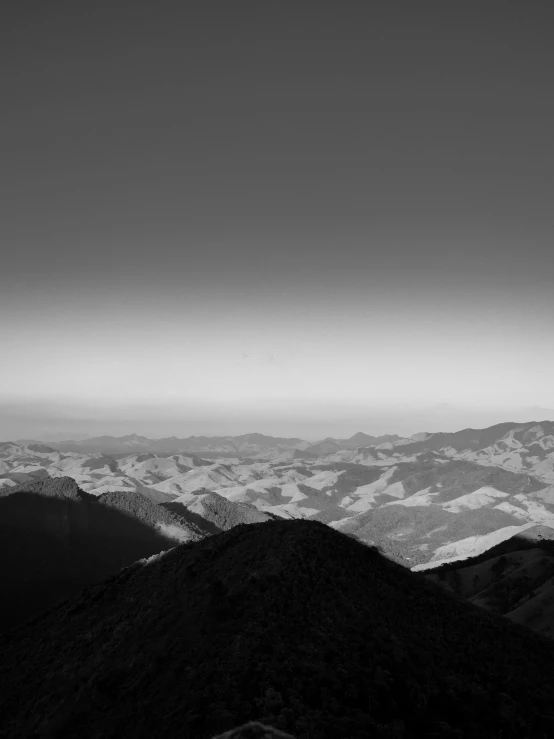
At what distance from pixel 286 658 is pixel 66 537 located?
533 ft

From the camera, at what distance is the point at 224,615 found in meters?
35.8

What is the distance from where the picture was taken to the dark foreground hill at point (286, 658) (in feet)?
87.4

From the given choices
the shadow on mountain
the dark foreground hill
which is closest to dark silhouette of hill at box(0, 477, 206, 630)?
the shadow on mountain

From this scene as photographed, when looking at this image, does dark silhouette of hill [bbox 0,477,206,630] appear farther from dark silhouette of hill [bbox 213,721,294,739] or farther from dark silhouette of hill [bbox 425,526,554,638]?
dark silhouette of hill [bbox 213,721,294,739]

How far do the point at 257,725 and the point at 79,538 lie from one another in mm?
172514

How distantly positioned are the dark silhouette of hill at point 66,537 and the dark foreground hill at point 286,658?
8211cm

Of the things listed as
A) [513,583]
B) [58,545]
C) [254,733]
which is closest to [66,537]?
[58,545]

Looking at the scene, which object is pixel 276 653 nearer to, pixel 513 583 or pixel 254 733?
pixel 254 733

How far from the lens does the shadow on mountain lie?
124 meters

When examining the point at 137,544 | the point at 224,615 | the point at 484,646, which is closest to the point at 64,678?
the point at 224,615

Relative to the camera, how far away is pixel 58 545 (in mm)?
158250

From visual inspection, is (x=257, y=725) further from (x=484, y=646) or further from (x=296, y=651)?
(x=484, y=646)

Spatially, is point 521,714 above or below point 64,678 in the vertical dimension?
above

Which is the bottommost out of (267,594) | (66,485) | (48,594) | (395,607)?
(48,594)
